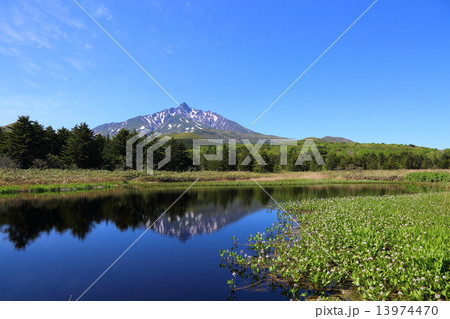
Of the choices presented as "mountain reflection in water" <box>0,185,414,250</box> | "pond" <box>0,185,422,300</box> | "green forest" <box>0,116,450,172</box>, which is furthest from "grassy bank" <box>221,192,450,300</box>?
"green forest" <box>0,116,450,172</box>

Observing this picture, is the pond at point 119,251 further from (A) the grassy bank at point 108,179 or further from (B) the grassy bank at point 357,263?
(A) the grassy bank at point 108,179

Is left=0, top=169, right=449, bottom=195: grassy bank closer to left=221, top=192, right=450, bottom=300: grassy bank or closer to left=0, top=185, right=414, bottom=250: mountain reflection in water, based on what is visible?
left=0, top=185, right=414, bottom=250: mountain reflection in water

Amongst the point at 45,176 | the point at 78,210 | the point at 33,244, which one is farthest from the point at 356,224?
the point at 45,176

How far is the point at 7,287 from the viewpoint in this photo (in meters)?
7.41

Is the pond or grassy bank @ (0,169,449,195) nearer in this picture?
the pond

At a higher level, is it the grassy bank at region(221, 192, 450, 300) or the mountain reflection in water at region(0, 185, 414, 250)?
the grassy bank at region(221, 192, 450, 300)

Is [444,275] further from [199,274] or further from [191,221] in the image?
[191,221]

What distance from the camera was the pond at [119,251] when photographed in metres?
7.20

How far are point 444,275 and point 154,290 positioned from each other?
7.01m

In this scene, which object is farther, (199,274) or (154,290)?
(199,274)

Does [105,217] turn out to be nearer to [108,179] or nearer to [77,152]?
[108,179]

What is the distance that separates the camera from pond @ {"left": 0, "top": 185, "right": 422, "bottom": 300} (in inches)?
284

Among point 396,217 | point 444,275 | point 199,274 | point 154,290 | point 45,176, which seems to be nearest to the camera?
point 444,275

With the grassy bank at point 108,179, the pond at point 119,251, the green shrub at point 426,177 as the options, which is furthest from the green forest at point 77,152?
the pond at point 119,251
